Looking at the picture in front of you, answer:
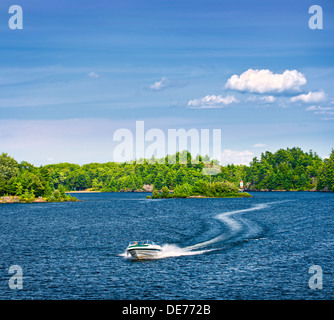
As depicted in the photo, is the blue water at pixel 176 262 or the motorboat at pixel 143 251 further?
the motorboat at pixel 143 251

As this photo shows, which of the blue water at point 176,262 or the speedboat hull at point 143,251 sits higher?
the speedboat hull at point 143,251

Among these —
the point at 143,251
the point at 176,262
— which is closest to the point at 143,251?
the point at 143,251

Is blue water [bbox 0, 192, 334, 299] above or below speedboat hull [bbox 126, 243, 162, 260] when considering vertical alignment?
below

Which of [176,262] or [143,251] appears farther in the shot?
[143,251]

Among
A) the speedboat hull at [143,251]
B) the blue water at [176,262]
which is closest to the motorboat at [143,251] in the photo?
the speedboat hull at [143,251]

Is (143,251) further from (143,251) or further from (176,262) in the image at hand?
(176,262)

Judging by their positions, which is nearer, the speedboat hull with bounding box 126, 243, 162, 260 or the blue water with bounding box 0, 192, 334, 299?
the blue water with bounding box 0, 192, 334, 299

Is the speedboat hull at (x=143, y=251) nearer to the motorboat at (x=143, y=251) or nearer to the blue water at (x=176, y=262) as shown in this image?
the motorboat at (x=143, y=251)

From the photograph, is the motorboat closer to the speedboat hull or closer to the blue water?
the speedboat hull

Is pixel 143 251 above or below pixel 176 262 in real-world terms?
above

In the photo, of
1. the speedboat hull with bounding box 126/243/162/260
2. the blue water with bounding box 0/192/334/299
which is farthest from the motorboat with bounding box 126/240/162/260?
the blue water with bounding box 0/192/334/299

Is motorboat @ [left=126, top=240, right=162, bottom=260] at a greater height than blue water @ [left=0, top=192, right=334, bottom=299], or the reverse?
motorboat @ [left=126, top=240, right=162, bottom=260]
